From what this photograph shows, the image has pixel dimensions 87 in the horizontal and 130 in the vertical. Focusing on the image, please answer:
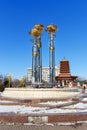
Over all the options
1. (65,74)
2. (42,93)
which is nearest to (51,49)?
(42,93)

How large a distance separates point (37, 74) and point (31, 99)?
8619 mm

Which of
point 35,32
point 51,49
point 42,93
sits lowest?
point 42,93

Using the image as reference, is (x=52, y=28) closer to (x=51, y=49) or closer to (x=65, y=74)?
(x=51, y=49)

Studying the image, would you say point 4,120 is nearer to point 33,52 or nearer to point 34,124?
point 34,124

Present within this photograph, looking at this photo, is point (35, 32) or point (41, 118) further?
point (35, 32)

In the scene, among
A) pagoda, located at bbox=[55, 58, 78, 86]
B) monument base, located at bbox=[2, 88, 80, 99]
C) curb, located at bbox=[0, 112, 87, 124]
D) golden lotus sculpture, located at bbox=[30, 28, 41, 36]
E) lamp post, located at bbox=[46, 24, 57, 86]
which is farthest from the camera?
pagoda, located at bbox=[55, 58, 78, 86]

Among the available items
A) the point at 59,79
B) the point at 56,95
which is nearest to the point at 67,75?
the point at 59,79

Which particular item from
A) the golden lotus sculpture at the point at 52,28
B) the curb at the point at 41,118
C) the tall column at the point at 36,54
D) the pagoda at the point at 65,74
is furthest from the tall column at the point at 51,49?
the pagoda at the point at 65,74

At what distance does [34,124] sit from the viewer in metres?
9.96

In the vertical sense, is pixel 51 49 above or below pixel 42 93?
above

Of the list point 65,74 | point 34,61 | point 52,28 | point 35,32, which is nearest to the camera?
point 35,32

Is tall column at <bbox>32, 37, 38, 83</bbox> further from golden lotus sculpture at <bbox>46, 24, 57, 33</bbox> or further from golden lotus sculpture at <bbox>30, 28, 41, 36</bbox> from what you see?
golden lotus sculpture at <bbox>46, 24, 57, 33</bbox>

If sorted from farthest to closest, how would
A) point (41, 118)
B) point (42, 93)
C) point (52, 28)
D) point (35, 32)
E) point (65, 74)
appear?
point (65, 74)
point (52, 28)
point (35, 32)
point (42, 93)
point (41, 118)

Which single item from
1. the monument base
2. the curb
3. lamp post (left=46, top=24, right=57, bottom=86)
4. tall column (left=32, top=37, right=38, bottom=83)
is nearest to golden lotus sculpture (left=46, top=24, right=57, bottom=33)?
lamp post (left=46, top=24, right=57, bottom=86)
